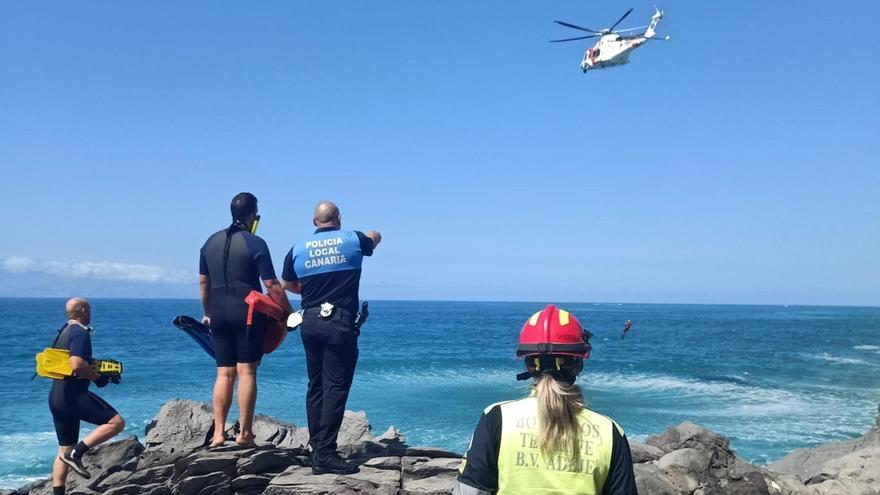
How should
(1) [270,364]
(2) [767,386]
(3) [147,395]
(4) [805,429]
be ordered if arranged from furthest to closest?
1. (1) [270,364]
2. (2) [767,386]
3. (3) [147,395]
4. (4) [805,429]

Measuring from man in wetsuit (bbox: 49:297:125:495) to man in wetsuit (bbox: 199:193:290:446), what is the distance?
1209 mm

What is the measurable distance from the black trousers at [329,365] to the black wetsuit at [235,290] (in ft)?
1.75

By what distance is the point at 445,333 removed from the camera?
71188 mm

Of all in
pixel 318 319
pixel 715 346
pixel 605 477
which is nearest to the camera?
pixel 605 477

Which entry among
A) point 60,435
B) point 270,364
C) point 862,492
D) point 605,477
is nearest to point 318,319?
point 60,435

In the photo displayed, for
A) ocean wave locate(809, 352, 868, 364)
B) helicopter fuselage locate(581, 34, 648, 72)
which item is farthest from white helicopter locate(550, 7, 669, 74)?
ocean wave locate(809, 352, 868, 364)

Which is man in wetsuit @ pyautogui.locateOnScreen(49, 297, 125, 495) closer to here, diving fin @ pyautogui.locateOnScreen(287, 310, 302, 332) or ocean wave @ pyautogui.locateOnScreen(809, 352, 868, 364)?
diving fin @ pyautogui.locateOnScreen(287, 310, 302, 332)

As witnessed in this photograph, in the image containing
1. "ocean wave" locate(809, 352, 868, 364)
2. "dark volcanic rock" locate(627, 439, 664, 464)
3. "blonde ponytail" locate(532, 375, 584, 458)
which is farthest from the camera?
"ocean wave" locate(809, 352, 868, 364)

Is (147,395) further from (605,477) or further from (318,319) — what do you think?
(605,477)

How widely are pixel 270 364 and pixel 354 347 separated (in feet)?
109

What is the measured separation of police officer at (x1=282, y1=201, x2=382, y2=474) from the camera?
6.43m

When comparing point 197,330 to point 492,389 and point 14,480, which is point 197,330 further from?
point 492,389

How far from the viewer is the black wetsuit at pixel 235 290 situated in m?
6.58

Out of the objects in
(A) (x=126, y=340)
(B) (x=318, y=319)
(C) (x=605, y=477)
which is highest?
(B) (x=318, y=319)
